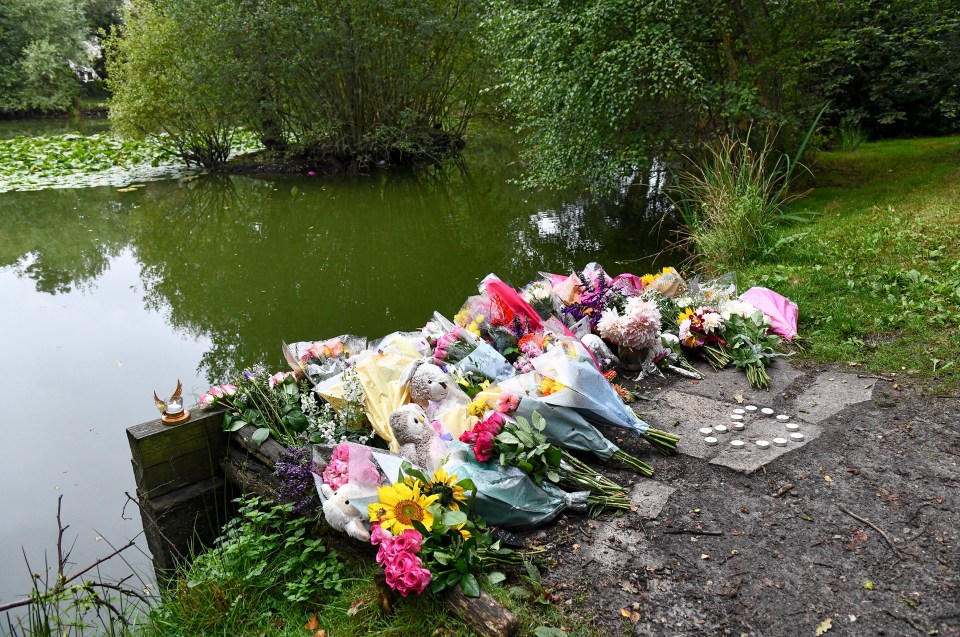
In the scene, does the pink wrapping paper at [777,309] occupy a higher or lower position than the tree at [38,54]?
lower

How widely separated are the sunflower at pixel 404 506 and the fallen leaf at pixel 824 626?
4.00 feet

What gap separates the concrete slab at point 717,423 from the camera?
3.05 meters

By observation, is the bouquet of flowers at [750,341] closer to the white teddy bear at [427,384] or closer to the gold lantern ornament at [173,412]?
the white teddy bear at [427,384]

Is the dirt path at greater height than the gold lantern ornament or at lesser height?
lesser

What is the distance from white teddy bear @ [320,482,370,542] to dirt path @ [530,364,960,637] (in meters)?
0.68

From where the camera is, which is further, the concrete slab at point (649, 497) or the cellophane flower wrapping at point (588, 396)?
the cellophane flower wrapping at point (588, 396)

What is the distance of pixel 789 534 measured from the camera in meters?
2.50

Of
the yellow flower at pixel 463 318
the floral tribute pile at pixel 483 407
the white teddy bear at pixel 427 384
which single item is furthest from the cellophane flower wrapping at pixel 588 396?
the yellow flower at pixel 463 318

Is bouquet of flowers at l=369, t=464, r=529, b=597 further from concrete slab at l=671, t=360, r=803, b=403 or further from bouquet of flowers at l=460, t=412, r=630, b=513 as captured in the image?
concrete slab at l=671, t=360, r=803, b=403

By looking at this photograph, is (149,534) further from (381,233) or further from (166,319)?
(381,233)

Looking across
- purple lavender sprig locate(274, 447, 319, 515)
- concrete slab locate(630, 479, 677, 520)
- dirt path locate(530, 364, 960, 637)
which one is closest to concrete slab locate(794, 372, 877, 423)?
dirt path locate(530, 364, 960, 637)

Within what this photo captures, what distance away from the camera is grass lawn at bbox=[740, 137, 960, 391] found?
13.0ft

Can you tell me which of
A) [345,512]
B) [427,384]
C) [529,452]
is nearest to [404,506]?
[345,512]

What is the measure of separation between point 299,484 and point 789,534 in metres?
1.89
